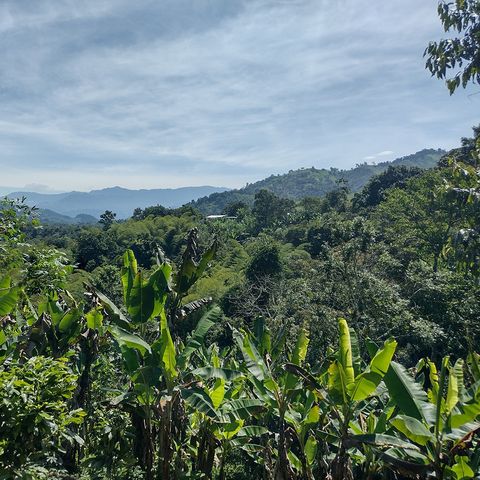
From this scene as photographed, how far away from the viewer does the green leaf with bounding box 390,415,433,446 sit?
12.5ft

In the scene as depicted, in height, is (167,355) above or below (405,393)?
above

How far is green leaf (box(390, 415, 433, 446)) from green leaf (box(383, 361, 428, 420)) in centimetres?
21

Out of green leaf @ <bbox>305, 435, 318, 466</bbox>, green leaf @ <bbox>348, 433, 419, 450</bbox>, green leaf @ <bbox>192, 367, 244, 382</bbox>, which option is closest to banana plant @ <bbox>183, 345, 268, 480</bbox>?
green leaf @ <bbox>192, 367, 244, 382</bbox>

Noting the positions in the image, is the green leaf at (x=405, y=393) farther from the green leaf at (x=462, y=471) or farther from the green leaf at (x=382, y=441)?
the green leaf at (x=462, y=471)

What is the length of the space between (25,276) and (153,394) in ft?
10.8

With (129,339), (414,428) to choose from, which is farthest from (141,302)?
(414,428)

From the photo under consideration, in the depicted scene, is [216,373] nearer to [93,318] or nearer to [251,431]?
[251,431]

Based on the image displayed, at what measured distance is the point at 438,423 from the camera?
3.87 meters

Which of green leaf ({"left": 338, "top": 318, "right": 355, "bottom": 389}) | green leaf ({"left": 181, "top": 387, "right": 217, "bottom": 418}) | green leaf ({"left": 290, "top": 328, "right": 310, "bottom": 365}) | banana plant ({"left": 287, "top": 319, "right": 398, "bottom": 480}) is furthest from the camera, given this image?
green leaf ({"left": 290, "top": 328, "right": 310, "bottom": 365})

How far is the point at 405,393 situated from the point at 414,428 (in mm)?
460

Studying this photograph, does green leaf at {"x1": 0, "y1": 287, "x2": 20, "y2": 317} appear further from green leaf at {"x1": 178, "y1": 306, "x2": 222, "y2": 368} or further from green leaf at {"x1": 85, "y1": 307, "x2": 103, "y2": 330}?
green leaf at {"x1": 178, "y1": 306, "x2": 222, "y2": 368}

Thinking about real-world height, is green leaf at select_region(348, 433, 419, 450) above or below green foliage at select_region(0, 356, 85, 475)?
below

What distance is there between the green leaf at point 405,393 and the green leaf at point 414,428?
213 millimetres

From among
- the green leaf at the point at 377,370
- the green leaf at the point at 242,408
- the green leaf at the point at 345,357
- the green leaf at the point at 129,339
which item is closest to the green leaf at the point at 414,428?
the green leaf at the point at 377,370
